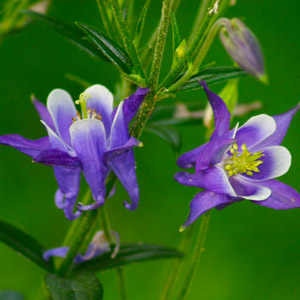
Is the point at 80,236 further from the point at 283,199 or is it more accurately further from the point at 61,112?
the point at 283,199

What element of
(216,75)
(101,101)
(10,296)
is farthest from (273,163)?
(10,296)

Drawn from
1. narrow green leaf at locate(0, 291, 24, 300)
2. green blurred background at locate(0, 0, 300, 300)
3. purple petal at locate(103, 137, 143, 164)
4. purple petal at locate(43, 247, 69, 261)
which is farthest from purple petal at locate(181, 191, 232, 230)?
green blurred background at locate(0, 0, 300, 300)

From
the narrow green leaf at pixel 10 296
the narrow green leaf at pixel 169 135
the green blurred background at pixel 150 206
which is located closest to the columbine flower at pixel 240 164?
the narrow green leaf at pixel 169 135

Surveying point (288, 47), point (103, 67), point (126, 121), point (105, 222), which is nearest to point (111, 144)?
point (126, 121)

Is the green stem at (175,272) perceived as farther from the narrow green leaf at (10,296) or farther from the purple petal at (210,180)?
the narrow green leaf at (10,296)

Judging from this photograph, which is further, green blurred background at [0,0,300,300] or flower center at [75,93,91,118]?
green blurred background at [0,0,300,300]

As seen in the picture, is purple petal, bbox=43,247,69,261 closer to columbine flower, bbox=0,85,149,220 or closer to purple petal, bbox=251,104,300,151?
columbine flower, bbox=0,85,149,220
